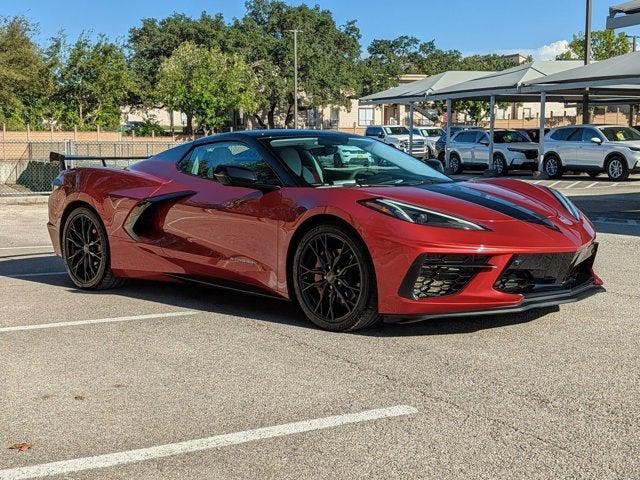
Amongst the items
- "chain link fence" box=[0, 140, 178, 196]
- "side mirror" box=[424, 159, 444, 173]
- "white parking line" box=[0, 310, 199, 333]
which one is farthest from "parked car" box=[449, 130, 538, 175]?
"white parking line" box=[0, 310, 199, 333]

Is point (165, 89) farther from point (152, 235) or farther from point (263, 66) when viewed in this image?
point (152, 235)

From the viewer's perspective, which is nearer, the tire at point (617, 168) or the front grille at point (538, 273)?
the front grille at point (538, 273)

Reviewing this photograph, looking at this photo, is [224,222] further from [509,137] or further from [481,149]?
[481,149]

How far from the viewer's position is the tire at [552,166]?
76.7 ft

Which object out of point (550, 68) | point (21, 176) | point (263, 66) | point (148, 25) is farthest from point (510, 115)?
point (21, 176)

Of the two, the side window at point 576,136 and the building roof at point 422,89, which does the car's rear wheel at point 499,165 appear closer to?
the side window at point 576,136

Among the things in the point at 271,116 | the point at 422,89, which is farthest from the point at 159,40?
the point at 422,89

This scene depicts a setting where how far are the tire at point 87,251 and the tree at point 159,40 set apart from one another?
59.1 meters

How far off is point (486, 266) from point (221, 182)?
2126 millimetres

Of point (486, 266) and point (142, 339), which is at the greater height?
point (486, 266)

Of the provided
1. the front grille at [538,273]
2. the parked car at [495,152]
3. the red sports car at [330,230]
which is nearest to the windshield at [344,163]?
the red sports car at [330,230]

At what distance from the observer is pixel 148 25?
67.9 meters

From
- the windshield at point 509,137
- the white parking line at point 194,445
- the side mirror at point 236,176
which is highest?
the windshield at point 509,137

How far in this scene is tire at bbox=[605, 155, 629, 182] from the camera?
2145cm
